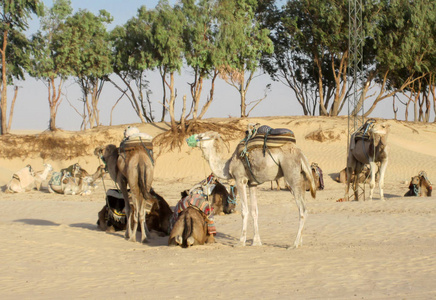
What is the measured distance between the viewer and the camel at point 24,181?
24189 millimetres

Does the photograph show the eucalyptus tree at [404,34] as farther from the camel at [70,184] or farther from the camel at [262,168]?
the camel at [262,168]

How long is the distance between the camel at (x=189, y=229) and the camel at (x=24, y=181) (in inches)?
575

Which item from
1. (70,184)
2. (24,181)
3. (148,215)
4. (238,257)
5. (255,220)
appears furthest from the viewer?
(24,181)

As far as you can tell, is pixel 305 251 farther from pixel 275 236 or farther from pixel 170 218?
pixel 170 218

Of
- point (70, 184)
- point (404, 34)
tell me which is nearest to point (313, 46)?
point (404, 34)

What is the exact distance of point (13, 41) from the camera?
42.6m

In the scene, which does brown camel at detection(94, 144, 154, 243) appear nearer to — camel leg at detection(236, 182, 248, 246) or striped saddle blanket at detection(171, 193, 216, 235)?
striped saddle blanket at detection(171, 193, 216, 235)

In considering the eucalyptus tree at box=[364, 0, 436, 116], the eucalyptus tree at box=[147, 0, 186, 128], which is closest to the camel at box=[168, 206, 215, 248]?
the eucalyptus tree at box=[147, 0, 186, 128]

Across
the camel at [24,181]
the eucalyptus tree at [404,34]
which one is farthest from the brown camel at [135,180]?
the eucalyptus tree at [404,34]

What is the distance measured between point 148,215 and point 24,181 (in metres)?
12.7

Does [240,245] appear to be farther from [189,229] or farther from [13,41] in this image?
[13,41]

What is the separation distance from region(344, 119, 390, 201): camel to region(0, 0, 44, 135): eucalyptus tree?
1069 inches

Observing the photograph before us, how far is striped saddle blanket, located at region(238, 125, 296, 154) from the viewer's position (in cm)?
1102

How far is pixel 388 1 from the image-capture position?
44156 mm
